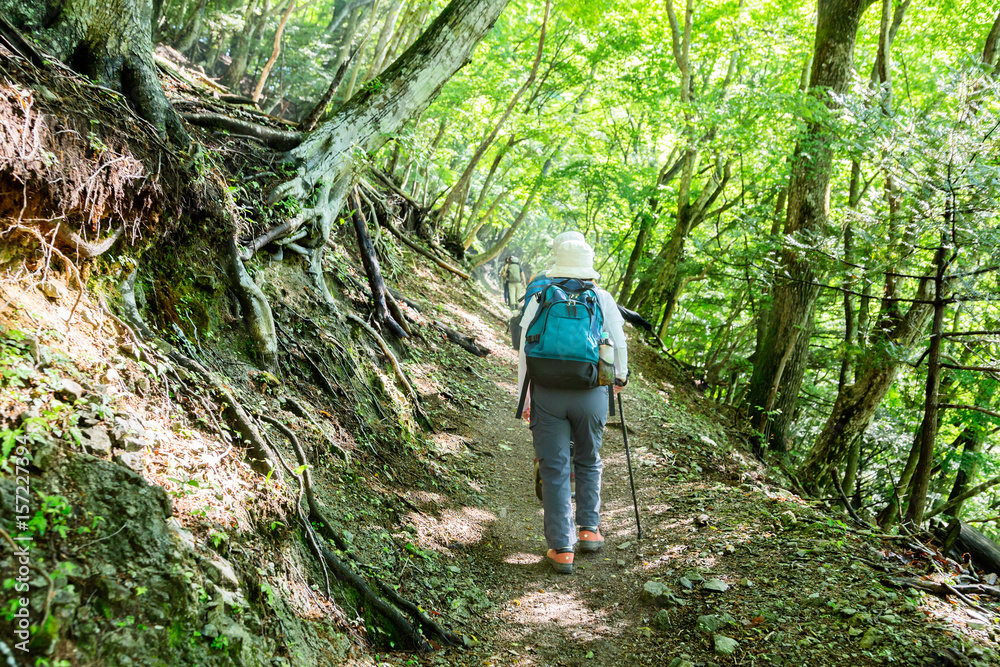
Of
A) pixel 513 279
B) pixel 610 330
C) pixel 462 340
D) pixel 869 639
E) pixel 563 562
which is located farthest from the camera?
pixel 513 279

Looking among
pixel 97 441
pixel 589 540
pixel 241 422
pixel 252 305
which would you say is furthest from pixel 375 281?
pixel 97 441

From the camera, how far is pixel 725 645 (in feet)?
10.8

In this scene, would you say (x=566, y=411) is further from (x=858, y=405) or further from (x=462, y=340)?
(x=858, y=405)

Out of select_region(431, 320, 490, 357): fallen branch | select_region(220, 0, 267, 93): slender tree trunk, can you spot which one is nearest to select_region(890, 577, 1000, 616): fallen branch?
select_region(431, 320, 490, 357): fallen branch

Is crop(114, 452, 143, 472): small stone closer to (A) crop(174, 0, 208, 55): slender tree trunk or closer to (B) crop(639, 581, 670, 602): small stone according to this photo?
(B) crop(639, 581, 670, 602): small stone

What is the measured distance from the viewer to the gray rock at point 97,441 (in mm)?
2324

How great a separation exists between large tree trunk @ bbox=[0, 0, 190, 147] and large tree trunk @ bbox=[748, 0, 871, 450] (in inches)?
293

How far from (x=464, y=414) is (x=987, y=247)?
5.51m

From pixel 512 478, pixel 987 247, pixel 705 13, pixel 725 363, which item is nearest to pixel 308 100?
pixel 705 13

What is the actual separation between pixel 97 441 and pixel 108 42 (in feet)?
9.96

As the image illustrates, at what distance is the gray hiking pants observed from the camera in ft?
14.1

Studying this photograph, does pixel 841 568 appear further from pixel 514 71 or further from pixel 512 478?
pixel 514 71

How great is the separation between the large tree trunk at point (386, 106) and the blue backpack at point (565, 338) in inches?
105

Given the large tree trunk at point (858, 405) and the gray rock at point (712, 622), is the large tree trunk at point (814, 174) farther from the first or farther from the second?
the gray rock at point (712, 622)
